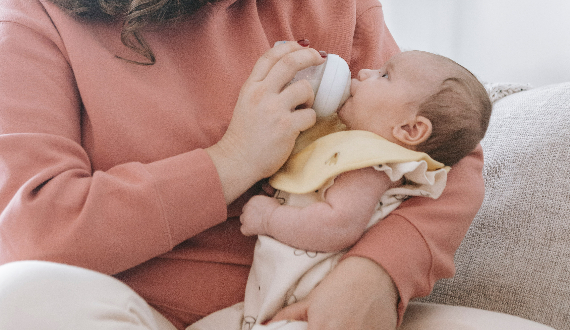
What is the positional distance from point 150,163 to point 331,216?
0.99 ft

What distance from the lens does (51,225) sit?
1.89 ft

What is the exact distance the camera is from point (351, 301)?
0.62 meters

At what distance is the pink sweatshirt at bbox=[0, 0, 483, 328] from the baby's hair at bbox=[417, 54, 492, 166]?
81 mm

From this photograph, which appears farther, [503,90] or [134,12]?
[503,90]

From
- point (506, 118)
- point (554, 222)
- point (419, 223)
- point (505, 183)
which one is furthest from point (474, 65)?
point (419, 223)

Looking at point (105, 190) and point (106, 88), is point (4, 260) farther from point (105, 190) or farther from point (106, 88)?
point (106, 88)

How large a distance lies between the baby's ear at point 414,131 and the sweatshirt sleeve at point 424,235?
11cm

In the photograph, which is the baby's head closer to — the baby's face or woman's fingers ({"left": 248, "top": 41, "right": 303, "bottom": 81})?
the baby's face

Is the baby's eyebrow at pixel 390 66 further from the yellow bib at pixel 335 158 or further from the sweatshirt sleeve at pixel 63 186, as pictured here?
the sweatshirt sleeve at pixel 63 186

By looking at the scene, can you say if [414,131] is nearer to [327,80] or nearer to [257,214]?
[327,80]

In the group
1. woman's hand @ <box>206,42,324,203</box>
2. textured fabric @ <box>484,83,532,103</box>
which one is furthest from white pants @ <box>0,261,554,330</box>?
textured fabric @ <box>484,83,532,103</box>

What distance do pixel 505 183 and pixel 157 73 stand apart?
0.78 metres

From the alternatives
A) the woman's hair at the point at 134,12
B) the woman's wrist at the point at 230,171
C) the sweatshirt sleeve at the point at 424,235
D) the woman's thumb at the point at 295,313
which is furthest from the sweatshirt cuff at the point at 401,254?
the woman's hair at the point at 134,12

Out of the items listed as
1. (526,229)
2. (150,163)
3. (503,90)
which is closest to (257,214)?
(150,163)
